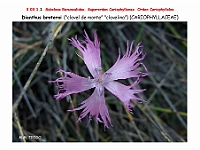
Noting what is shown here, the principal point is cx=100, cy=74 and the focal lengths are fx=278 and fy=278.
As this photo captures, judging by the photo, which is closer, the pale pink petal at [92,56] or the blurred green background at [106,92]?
the pale pink petal at [92,56]

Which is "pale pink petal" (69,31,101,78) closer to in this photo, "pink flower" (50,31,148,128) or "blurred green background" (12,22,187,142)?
"pink flower" (50,31,148,128)

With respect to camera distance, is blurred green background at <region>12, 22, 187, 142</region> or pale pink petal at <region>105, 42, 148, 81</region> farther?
blurred green background at <region>12, 22, 187, 142</region>

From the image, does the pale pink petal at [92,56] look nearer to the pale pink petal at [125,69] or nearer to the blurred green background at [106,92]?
the pale pink petal at [125,69]

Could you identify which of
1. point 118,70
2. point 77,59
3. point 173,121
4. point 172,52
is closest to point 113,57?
point 77,59

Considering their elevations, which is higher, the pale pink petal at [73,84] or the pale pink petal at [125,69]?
the pale pink petal at [125,69]

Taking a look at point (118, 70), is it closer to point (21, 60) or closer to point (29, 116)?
point (21, 60)

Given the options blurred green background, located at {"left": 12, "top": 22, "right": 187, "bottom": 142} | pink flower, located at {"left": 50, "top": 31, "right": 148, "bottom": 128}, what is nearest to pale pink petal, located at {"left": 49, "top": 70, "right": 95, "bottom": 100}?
pink flower, located at {"left": 50, "top": 31, "right": 148, "bottom": 128}

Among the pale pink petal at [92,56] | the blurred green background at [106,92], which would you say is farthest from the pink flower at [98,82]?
the blurred green background at [106,92]

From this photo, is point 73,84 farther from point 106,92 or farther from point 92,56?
point 106,92
